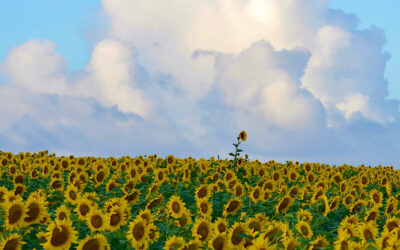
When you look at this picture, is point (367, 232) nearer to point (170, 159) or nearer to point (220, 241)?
point (220, 241)

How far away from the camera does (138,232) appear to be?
577cm

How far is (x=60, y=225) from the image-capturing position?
5.32 meters

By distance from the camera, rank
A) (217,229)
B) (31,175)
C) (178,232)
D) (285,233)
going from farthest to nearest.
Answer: (31,175)
(178,232)
(217,229)
(285,233)

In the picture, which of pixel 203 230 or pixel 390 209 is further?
pixel 390 209

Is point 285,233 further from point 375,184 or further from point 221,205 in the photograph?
point 375,184

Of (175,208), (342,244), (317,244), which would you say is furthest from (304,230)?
(175,208)

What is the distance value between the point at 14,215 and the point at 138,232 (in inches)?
64.7

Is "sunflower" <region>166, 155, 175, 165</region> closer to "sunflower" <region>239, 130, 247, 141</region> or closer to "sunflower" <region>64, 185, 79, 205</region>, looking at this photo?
"sunflower" <region>239, 130, 247, 141</region>

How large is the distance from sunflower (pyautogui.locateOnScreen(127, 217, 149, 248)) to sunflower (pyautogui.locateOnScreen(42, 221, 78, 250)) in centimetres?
73

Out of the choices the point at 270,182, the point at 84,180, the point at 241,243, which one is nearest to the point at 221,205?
the point at 270,182

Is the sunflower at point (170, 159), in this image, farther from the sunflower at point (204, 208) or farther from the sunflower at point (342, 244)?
the sunflower at point (342, 244)

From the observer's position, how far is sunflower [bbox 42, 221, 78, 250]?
5.24m

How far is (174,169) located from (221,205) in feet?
13.8

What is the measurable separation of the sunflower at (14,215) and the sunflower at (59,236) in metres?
0.87
